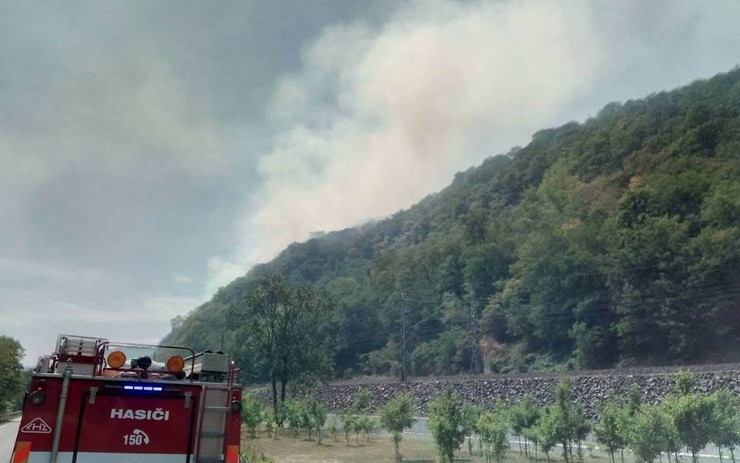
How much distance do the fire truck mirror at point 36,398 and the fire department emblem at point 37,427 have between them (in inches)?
8.3

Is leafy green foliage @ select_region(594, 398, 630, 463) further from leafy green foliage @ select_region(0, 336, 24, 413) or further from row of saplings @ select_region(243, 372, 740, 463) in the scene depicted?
leafy green foliage @ select_region(0, 336, 24, 413)

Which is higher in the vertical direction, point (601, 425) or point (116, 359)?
point (116, 359)

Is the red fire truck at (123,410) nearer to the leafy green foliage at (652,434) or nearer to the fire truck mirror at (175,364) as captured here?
the fire truck mirror at (175,364)

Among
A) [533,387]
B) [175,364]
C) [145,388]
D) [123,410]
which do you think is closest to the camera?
[123,410]

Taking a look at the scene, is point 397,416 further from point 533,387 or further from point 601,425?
point 533,387

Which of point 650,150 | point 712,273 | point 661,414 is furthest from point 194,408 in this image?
point 650,150

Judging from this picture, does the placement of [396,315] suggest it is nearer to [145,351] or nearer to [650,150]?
[650,150]

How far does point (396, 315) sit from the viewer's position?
10719 cm

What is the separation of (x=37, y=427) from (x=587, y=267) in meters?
69.3

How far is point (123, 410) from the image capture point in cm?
692

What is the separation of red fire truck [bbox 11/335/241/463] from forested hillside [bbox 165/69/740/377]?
56.8 metres

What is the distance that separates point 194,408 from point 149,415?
572 mm

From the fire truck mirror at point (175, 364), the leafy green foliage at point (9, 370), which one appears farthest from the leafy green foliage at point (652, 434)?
the leafy green foliage at point (9, 370)

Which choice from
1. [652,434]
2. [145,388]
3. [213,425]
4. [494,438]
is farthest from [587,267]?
[145,388]
